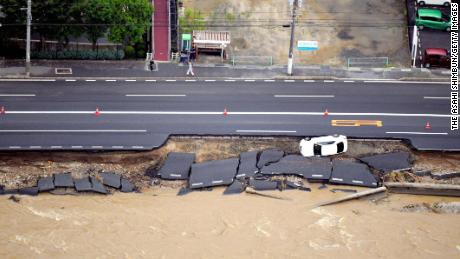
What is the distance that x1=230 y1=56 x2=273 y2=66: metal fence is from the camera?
6531cm

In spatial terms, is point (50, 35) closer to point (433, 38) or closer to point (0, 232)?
point (0, 232)

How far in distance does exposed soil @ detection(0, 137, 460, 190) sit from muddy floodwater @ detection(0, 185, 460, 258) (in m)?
2.24

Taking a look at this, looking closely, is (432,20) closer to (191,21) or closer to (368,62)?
(368,62)

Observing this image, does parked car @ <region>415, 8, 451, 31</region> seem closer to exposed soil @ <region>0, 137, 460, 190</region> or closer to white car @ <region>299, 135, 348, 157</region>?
exposed soil @ <region>0, 137, 460, 190</region>

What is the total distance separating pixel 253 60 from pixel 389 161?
18713 mm

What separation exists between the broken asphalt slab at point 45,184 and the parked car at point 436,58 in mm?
33926

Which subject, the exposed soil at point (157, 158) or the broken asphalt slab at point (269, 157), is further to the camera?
the broken asphalt slab at point (269, 157)

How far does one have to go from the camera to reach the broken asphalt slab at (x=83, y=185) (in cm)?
4909

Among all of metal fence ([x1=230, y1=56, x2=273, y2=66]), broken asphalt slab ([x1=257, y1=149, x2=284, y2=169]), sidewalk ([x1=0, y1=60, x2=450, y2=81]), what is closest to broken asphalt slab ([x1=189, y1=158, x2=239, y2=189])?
broken asphalt slab ([x1=257, y1=149, x2=284, y2=169])

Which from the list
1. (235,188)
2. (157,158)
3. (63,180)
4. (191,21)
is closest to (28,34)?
(191,21)

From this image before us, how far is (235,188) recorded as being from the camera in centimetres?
4922

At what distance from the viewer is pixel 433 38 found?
66.6 metres

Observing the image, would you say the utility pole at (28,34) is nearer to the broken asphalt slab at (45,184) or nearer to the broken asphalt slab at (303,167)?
the broken asphalt slab at (45,184)

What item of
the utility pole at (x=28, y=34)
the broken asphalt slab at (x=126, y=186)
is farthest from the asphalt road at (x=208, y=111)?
the broken asphalt slab at (x=126, y=186)
